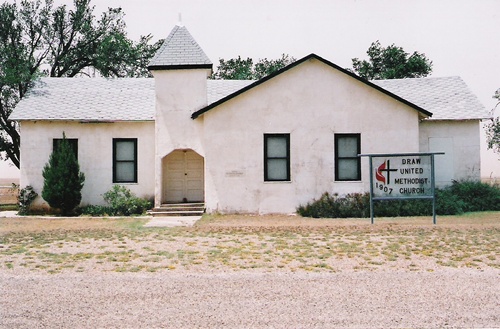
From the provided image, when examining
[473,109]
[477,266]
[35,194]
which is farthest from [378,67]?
[477,266]

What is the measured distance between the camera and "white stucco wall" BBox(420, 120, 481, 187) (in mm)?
22297

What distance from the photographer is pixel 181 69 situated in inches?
800

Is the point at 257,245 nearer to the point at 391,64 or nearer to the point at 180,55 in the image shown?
the point at 180,55

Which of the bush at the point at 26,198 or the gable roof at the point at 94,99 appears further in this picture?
the gable roof at the point at 94,99

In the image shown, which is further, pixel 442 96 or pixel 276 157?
pixel 442 96

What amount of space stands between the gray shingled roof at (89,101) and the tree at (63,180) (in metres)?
1.91

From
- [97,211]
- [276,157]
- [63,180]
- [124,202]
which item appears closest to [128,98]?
[63,180]

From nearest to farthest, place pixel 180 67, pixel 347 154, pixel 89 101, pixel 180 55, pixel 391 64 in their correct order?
pixel 347 154
pixel 180 67
pixel 180 55
pixel 89 101
pixel 391 64

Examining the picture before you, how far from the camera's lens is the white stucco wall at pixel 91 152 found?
21692mm

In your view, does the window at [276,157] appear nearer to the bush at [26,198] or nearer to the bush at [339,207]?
the bush at [339,207]

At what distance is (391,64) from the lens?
133 feet

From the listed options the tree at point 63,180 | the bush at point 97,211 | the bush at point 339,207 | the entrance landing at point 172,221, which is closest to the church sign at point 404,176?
the bush at point 339,207

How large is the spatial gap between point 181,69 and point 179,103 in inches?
55.3

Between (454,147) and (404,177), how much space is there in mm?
8110
